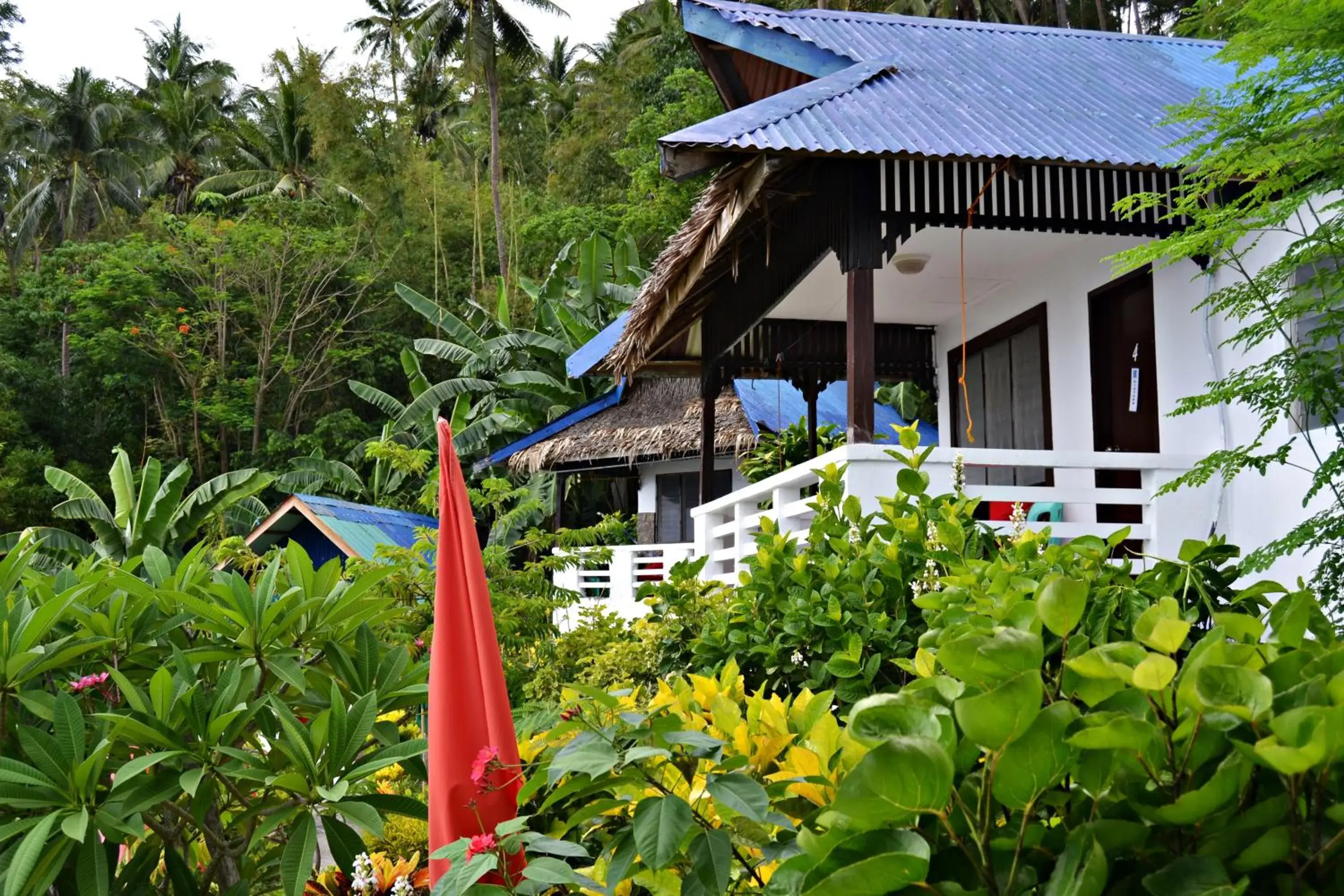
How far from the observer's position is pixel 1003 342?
9586 mm

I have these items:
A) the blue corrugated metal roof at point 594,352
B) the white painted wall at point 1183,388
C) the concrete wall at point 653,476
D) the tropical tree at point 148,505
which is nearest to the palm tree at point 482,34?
the concrete wall at point 653,476

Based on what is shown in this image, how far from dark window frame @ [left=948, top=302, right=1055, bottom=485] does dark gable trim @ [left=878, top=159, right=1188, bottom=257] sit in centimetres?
182

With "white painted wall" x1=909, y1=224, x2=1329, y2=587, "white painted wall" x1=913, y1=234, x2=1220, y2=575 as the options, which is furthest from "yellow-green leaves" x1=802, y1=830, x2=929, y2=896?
"white painted wall" x1=909, y1=224, x2=1329, y2=587

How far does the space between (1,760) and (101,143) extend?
44.0 metres

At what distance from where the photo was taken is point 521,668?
6078 mm

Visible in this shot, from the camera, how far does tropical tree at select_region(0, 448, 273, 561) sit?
15.4 meters

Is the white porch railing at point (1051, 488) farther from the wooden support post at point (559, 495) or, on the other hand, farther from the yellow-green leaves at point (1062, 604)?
the wooden support post at point (559, 495)

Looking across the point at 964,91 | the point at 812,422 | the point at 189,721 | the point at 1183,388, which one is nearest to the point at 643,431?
the point at 812,422

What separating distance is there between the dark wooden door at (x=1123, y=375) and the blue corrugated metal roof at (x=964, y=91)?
128 centimetres

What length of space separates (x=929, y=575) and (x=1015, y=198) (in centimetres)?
369

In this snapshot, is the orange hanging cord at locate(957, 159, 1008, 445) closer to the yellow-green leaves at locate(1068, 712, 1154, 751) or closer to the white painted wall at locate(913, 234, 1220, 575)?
the white painted wall at locate(913, 234, 1220, 575)

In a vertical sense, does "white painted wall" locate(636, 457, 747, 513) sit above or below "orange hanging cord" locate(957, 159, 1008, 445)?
below

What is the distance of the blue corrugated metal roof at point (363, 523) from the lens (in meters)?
17.2

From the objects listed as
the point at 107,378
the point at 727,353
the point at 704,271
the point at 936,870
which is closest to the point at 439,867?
the point at 936,870
